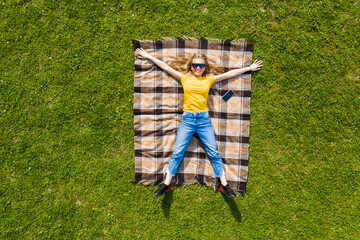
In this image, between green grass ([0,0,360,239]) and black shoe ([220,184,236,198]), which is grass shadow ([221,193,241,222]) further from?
black shoe ([220,184,236,198])

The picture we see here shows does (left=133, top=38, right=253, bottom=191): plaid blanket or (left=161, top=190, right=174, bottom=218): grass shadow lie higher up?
(left=133, top=38, right=253, bottom=191): plaid blanket

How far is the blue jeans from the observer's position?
423 centimetres

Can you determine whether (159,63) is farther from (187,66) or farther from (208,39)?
(208,39)

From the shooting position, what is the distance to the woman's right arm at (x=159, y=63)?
4.33 m

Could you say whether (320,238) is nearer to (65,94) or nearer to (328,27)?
(328,27)

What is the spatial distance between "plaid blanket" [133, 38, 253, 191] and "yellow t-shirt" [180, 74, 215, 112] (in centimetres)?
36

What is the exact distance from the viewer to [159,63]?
441cm

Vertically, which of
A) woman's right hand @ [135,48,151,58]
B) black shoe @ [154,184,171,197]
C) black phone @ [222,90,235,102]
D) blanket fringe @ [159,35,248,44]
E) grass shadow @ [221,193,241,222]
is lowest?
grass shadow @ [221,193,241,222]

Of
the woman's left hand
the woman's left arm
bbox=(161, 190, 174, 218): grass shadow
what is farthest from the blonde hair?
bbox=(161, 190, 174, 218): grass shadow

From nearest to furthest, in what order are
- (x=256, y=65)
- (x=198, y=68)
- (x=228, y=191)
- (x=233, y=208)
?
(x=198, y=68)
(x=228, y=191)
(x=256, y=65)
(x=233, y=208)

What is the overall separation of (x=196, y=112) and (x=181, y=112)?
504mm

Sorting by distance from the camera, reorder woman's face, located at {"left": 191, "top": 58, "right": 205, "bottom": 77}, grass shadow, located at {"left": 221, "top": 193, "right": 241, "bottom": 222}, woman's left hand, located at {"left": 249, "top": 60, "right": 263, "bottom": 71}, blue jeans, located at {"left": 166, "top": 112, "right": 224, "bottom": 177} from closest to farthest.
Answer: woman's face, located at {"left": 191, "top": 58, "right": 205, "bottom": 77}
blue jeans, located at {"left": 166, "top": 112, "right": 224, "bottom": 177}
woman's left hand, located at {"left": 249, "top": 60, "right": 263, "bottom": 71}
grass shadow, located at {"left": 221, "top": 193, "right": 241, "bottom": 222}

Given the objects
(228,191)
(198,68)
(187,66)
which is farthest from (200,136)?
(187,66)

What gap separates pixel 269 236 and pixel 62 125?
5.17m
